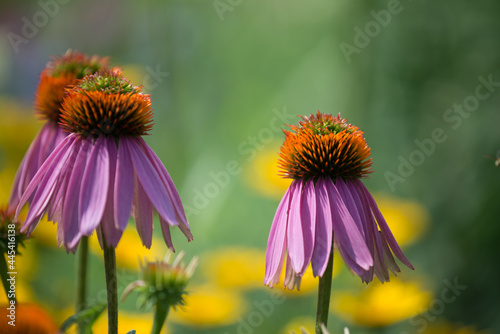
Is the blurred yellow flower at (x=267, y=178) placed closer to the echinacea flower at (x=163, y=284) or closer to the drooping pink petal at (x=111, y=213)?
the echinacea flower at (x=163, y=284)

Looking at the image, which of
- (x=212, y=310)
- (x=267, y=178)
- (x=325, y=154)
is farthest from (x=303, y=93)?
(x=325, y=154)

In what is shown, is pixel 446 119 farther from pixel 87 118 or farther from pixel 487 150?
pixel 87 118

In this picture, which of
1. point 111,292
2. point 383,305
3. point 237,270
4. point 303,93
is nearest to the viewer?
point 111,292

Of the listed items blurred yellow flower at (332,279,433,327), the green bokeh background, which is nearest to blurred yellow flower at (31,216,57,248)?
the green bokeh background

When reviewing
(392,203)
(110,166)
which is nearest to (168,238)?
(110,166)

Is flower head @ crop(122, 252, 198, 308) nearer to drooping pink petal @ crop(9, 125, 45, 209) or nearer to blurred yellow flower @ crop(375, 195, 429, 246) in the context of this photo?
drooping pink petal @ crop(9, 125, 45, 209)

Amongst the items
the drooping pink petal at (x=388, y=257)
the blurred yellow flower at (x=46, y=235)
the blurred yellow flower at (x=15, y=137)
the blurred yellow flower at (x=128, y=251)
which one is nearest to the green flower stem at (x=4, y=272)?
the drooping pink petal at (x=388, y=257)

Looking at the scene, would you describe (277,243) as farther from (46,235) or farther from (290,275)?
(46,235)
